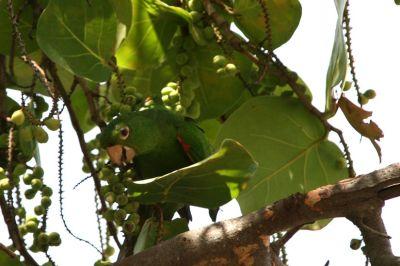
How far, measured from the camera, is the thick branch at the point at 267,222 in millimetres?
1163

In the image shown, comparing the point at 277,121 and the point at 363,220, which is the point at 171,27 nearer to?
the point at 277,121

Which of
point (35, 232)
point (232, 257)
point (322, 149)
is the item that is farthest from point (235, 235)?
point (322, 149)

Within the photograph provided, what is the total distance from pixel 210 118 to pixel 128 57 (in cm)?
27

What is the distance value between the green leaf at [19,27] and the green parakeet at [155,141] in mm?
269

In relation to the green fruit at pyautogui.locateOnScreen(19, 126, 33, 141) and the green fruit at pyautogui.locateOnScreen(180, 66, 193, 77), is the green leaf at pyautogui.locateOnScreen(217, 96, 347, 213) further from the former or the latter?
the green fruit at pyautogui.locateOnScreen(19, 126, 33, 141)

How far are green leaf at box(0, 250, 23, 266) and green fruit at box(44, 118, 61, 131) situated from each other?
0.26 metres

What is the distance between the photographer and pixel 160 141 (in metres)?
1.80

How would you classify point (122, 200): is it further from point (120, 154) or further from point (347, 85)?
point (347, 85)

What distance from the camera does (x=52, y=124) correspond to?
128 cm

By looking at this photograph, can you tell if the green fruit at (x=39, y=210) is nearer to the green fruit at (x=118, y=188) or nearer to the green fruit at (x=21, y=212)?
the green fruit at (x=21, y=212)

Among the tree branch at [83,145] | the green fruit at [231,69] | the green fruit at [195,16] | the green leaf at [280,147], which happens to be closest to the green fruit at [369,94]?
the green leaf at [280,147]

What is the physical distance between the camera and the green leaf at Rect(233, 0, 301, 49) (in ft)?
5.23

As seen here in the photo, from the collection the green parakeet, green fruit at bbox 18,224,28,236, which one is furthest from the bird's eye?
green fruit at bbox 18,224,28,236

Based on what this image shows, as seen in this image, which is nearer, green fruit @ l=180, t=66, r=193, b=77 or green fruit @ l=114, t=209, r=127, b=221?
green fruit @ l=114, t=209, r=127, b=221
